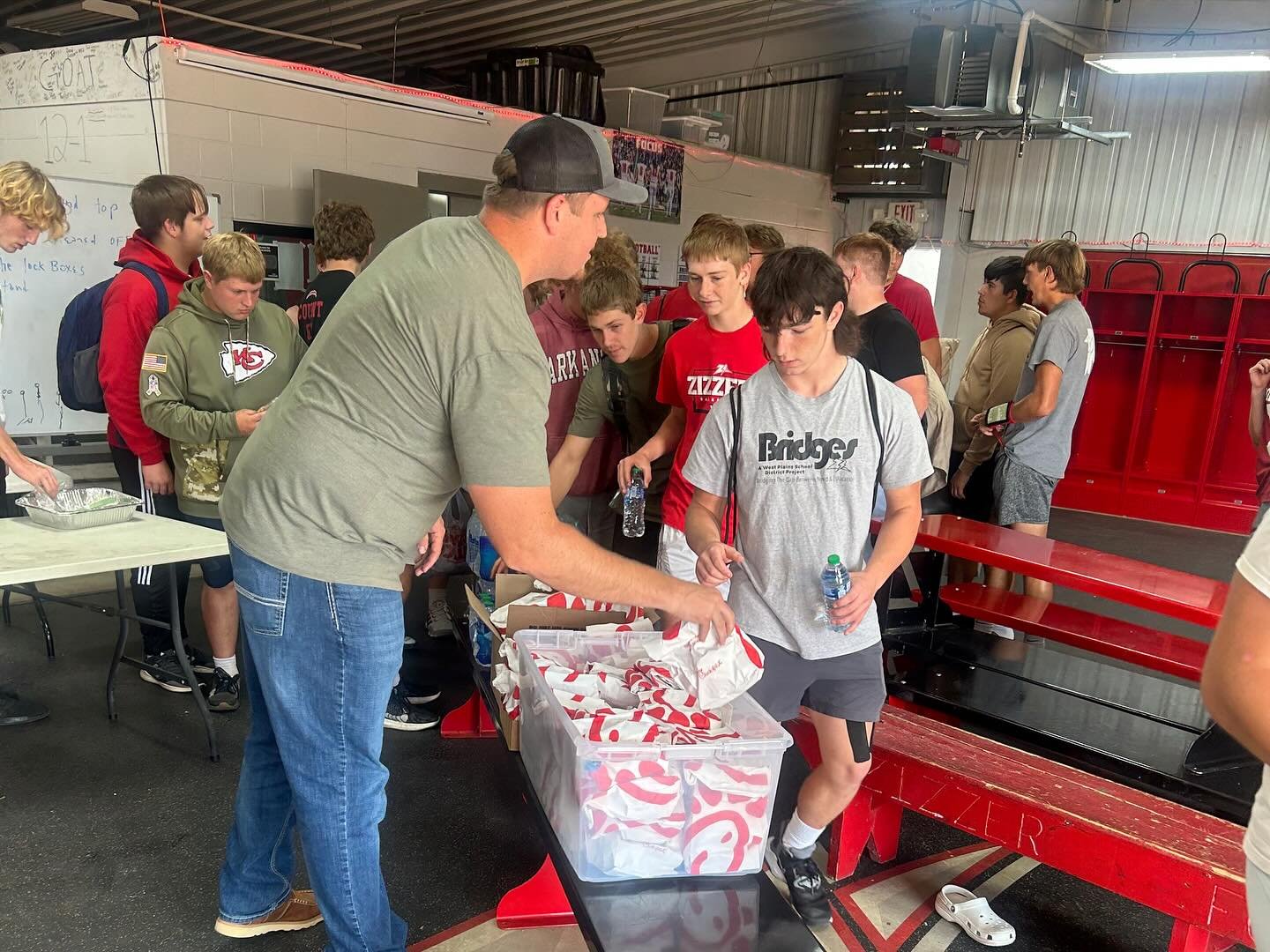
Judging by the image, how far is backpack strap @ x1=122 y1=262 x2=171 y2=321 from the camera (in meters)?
3.34

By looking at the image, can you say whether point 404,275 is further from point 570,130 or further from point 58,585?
point 58,585

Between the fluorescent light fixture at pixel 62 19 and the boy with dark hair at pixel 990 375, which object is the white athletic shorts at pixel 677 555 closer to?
the boy with dark hair at pixel 990 375

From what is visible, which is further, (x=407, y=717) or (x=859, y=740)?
(x=407, y=717)

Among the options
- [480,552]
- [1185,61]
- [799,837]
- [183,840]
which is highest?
[1185,61]

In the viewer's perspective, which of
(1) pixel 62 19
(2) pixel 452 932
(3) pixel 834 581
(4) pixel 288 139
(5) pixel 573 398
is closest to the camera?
(3) pixel 834 581

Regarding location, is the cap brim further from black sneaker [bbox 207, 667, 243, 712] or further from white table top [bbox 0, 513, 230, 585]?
black sneaker [bbox 207, 667, 243, 712]

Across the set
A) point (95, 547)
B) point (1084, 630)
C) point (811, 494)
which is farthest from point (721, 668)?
point (1084, 630)

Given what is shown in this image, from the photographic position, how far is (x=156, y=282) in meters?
3.35

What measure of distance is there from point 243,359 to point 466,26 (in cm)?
710

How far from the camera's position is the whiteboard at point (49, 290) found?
16.1ft

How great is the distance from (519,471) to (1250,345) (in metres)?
8.39

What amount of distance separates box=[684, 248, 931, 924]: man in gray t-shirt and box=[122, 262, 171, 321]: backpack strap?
7.27ft

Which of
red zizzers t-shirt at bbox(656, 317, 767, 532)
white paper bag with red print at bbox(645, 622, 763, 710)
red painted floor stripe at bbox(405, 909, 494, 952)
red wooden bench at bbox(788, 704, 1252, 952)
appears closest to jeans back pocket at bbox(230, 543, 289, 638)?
white paper bag with red print at bbox(645, 622, 763, 710)

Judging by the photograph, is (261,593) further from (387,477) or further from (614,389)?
(614,389)
